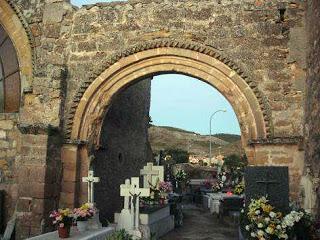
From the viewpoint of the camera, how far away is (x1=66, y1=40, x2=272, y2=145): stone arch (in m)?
8.93

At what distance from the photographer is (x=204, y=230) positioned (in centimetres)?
1252

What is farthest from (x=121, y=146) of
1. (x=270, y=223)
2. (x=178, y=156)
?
(x=178, y=156)

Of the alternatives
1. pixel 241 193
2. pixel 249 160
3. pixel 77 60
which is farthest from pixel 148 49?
pixel 241 193

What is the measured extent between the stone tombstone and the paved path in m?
4.55

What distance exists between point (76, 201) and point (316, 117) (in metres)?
5.63

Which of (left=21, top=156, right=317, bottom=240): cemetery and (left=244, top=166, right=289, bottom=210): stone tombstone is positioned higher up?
(left=244, top=166, right=289, bottom=210): stone tombstone

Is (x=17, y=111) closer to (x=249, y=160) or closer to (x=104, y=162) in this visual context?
(x=104, y=162)

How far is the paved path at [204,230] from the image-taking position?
11.2 m

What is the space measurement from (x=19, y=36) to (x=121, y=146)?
4987mm

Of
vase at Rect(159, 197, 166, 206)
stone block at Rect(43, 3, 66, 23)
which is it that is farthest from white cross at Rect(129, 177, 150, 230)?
stone block at Rect(43, 3, 66, 23)

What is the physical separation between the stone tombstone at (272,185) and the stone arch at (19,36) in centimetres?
633

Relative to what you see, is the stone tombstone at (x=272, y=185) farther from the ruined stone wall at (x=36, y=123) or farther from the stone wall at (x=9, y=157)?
the stone wall at (x=9, y=157)

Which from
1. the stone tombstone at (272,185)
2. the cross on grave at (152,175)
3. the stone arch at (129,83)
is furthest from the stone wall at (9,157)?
the stone tombstone at (272,185)

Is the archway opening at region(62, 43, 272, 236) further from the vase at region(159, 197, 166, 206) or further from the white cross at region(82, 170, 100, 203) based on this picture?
the vase at region(159, 197, 166, 206)
